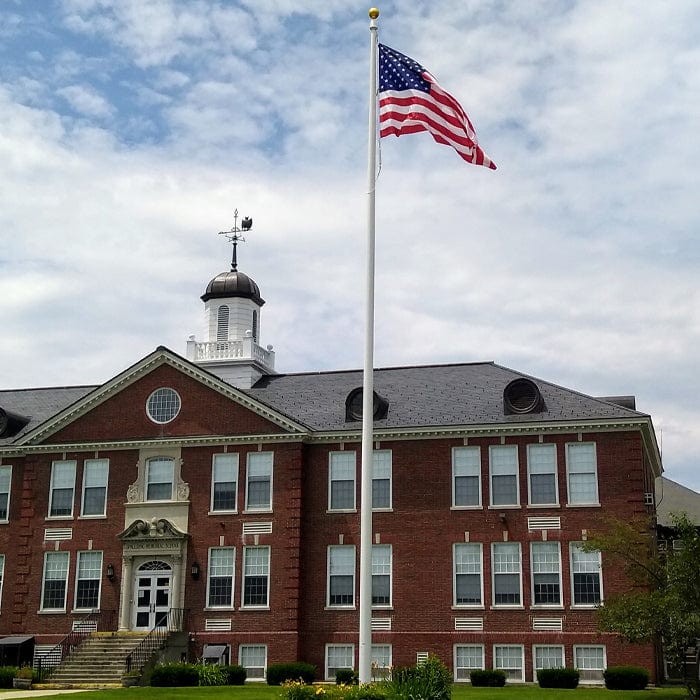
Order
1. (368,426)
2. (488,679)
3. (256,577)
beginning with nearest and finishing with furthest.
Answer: (368,426)
(488,679)
(256,577)

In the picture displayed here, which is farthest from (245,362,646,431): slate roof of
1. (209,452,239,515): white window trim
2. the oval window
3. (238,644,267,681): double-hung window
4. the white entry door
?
(238,644,267,681): double-hung window

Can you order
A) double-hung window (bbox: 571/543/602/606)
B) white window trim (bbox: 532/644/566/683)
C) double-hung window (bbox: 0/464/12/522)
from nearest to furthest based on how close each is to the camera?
white window trim (bbox: 532/644/566/683) → double-hung window (bbox: 571/543/602/606) → double-hung window (bbox: 0/464/12/522)

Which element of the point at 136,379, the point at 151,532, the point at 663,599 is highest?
the point at 136,379

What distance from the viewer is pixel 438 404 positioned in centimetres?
4078

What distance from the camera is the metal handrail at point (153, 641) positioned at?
3684cm

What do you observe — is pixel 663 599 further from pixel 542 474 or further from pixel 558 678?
pixel 542 474

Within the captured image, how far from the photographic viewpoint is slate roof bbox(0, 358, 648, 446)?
38750 millimetres

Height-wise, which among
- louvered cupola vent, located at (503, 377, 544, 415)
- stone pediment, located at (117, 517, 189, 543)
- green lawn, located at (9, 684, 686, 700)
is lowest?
green lawn, located at (9, 684, 686, 700)

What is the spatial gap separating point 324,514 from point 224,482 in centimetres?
393

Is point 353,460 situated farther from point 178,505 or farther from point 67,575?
point 67,575

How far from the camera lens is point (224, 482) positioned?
4097cm

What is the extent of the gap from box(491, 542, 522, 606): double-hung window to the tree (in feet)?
22.2

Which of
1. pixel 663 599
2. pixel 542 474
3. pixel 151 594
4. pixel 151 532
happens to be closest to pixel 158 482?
pixel 151 532

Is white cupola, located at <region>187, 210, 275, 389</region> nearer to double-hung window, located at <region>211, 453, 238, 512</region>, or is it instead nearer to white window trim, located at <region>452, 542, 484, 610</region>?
double-hung window, located at <region>211, 453, 238, 512</region>
